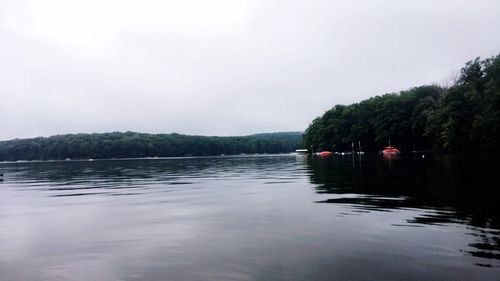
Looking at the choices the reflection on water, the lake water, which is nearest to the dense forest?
the reflection on water

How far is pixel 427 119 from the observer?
112 m

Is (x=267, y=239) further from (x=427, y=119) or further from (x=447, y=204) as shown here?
(x=427, y=119)

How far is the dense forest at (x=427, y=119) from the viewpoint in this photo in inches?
3265

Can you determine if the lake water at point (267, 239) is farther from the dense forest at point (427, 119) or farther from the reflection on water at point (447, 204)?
the dense forest at point (427, 119)

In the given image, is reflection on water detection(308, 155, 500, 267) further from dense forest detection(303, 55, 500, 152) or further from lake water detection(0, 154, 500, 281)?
dense forest detection(303, 55, 500, 152)

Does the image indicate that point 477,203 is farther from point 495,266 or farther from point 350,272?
point 350,272

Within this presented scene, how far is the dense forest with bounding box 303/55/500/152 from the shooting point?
82938 millimetres

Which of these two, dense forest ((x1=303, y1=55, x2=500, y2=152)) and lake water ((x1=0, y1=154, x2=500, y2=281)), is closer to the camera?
lake water ((x1=0, y1=154, x2=500, y2=281))

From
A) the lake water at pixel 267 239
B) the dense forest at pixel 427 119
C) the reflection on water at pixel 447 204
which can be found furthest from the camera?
the dense forest at pixel 427 119

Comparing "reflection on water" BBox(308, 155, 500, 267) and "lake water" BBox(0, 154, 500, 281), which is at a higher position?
"reflection on water" BBox(308, 155, 500, 267)

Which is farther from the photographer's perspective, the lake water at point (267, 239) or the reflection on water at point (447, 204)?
the reflection on water at point (447, 204)

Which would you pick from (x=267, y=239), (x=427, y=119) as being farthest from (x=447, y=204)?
(x=427, y=119)

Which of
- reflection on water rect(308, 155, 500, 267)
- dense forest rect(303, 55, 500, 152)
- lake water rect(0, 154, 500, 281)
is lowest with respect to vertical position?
lake water rect(0, 154, 500, 281)

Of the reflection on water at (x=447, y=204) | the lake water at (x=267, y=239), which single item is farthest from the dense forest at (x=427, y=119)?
the lake water at (x=267, y=239)
